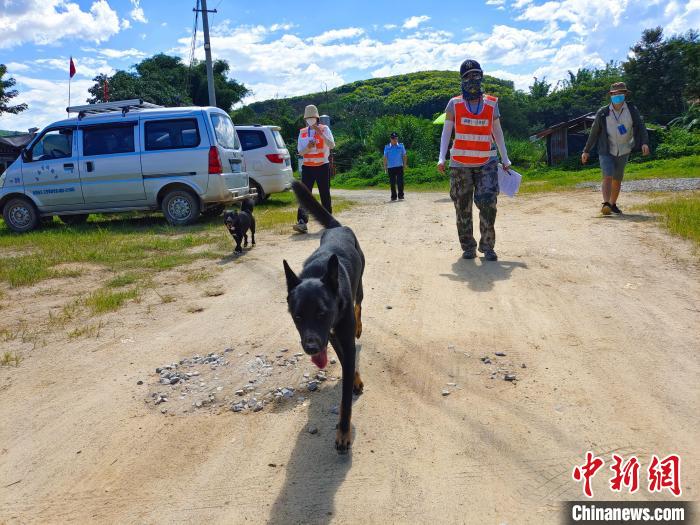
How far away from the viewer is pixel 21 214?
11578 mm

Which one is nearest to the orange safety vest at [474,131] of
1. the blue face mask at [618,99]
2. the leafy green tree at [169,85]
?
the blue face mask at [618,99]

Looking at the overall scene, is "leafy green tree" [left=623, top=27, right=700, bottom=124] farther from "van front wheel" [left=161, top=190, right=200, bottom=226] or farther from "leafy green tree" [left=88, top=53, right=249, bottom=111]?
"van front wheel" [left=161, top=190, right=200, bottom=226]

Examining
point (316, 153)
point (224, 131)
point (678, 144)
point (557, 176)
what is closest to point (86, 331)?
point (316, 153)

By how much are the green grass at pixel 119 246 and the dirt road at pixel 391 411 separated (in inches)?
82.1

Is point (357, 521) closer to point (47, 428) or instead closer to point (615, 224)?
point (47, 428)

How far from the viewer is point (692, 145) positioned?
2091 centimetres

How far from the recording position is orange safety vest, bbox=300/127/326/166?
9.41 m

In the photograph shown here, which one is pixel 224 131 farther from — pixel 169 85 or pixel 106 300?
pixel 169 85

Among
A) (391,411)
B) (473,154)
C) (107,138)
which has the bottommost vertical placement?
(391,411)

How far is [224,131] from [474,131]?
→ 671 centimetres

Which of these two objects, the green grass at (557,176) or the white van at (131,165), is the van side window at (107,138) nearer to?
the white van at (131,165)

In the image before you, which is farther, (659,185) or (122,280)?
(659,185)

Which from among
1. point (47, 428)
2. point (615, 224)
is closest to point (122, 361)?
point (47, 428)

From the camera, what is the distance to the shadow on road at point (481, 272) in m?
5.67
